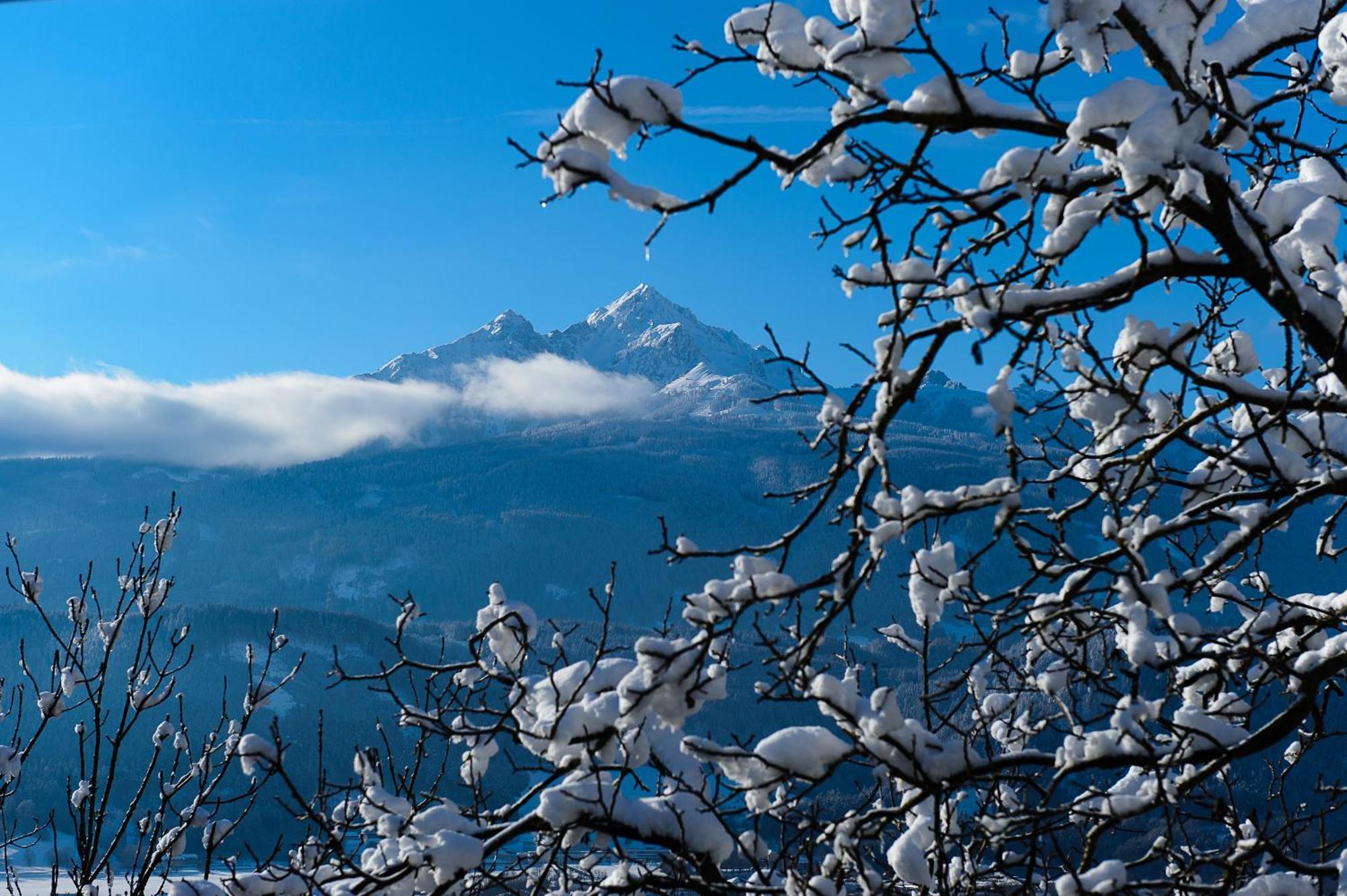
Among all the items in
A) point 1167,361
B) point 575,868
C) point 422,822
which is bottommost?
point 575,868

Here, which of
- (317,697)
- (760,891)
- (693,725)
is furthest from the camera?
(317,697)

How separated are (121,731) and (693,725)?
94.3m

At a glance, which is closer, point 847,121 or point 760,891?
point 847,121

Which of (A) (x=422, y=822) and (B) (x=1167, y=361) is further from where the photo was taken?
(B) (x=1167, y=361)

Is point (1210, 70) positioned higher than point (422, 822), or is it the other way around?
point (1210, 70)

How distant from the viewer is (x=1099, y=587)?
4.07m

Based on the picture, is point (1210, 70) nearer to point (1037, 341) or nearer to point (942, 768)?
point (1037, 341)

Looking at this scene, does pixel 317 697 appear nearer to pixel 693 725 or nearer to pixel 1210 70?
pixel 693 725

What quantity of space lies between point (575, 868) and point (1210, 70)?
4.34 metres

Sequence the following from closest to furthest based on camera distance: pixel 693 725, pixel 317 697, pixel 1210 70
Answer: pixel 1210 70 → pixel 693 725 → pixel 317 697

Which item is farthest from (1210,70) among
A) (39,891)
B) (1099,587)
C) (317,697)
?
(317,697)

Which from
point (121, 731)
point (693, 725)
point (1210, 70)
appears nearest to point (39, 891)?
point (693, 725)

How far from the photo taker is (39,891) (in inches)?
2908

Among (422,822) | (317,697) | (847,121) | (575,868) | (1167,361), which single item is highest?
(847,121)
